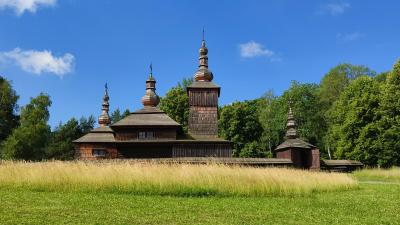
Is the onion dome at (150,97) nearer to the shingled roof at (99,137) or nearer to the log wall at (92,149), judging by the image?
the shingled roof at (99,137)

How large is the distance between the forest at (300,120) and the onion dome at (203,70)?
24.3 feet

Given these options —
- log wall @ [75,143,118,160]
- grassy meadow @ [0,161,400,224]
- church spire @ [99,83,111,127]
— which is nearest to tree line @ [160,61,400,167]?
church spire @ [99,83,111,127]

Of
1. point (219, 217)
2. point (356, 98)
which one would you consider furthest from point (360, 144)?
point (219, 217)

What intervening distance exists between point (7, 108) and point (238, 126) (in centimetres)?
3101

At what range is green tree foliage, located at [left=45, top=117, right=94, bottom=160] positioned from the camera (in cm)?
5741

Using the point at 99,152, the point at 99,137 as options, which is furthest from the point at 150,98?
the point at 99,152

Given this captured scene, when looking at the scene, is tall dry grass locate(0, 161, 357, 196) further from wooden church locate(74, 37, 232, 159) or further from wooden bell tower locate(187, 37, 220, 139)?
wooden bell tower locate(187, 37, 220, 139)

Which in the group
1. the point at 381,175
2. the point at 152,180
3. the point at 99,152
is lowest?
the point at 381,175

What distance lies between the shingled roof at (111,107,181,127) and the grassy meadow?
56.2 ft

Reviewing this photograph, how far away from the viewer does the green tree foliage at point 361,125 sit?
133ft

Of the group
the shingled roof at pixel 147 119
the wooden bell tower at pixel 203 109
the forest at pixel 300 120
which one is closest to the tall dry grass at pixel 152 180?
the shingled roof at pixel 147 119

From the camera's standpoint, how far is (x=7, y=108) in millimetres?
53656

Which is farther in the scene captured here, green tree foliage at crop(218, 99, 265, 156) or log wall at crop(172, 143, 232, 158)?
green tree foliage at crop(218, 99, 265, 156)

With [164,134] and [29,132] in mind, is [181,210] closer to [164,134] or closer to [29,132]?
[164,134]
